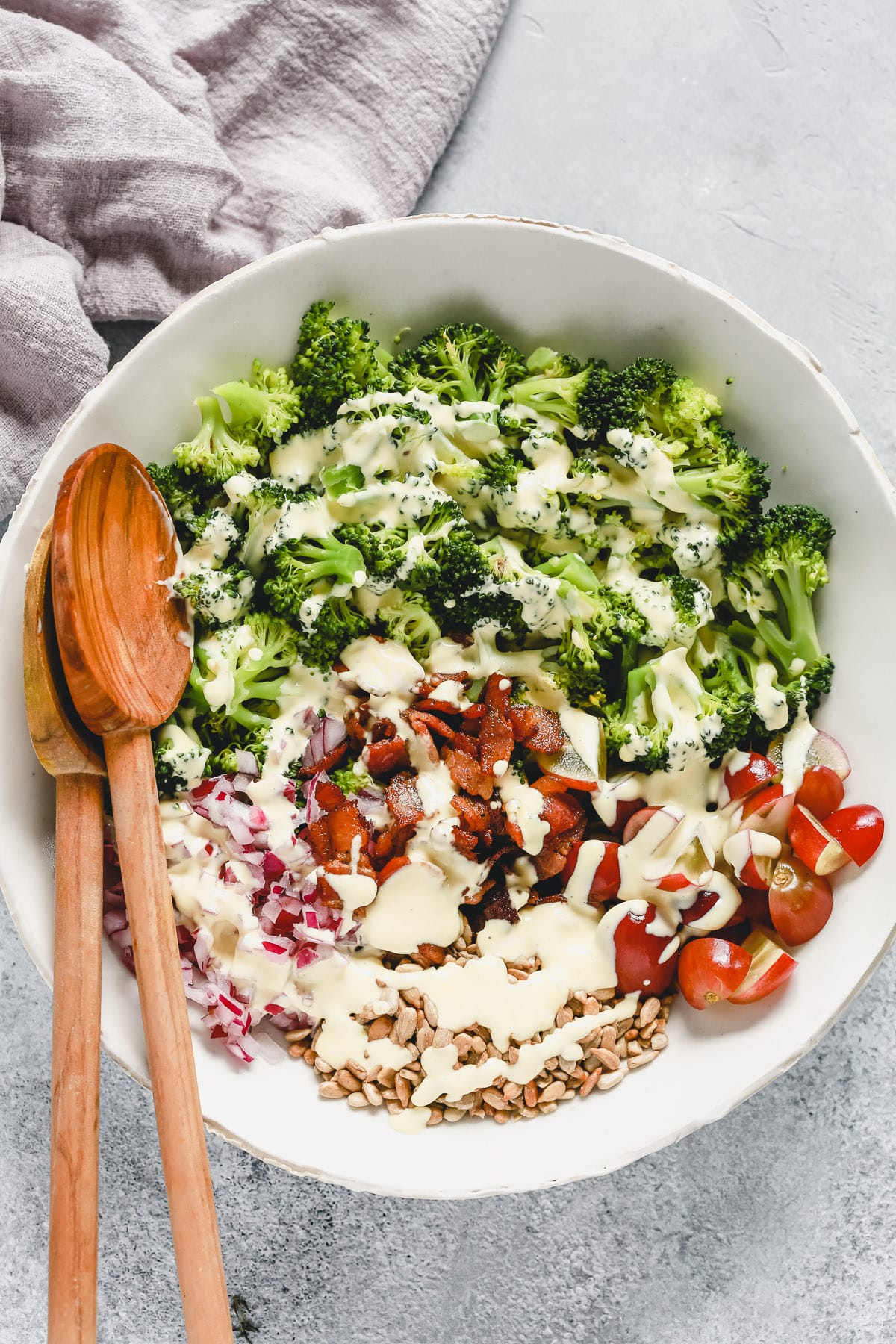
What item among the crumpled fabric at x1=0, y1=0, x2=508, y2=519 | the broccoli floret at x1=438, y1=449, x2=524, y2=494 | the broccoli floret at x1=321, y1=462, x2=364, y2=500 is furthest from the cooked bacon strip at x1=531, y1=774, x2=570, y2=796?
the crumpled fabric at x1=0, y1=0, x2=508, y2=519

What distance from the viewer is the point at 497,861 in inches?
85.3

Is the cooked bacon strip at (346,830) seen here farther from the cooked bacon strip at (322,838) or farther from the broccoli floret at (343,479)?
the broccoli floret at (343,479)

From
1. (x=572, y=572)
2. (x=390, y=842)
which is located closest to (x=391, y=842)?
A: (x=390, y=842)

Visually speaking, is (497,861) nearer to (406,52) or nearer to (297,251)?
(297,251)

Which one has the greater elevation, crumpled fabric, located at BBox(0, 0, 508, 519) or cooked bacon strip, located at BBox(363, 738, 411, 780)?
crumpled fabric, located at BBox(0, 0, 508, 519)

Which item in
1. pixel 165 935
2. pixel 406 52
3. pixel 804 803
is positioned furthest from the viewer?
pixel 406 52

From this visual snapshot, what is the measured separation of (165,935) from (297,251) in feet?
4.47

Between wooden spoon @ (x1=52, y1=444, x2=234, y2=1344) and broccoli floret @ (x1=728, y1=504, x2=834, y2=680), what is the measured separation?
119cm

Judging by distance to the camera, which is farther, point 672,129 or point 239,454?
point 672,129

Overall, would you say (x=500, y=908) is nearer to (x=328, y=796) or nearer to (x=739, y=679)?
(x=328, y=796)

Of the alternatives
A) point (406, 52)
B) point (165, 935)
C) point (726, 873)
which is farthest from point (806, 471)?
point (165, 935)

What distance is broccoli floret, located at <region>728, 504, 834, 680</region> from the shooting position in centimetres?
207

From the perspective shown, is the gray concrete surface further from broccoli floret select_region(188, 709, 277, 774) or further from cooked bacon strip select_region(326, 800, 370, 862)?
cooked bacon strip select_region(326, 800, 370, 862)

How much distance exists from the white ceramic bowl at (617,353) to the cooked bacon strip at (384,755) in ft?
2.14
